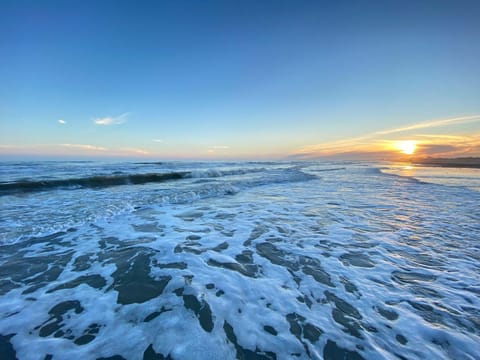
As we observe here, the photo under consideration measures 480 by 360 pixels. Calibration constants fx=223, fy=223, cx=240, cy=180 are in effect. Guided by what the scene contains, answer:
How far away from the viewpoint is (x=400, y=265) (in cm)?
353

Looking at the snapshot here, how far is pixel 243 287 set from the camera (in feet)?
10.1

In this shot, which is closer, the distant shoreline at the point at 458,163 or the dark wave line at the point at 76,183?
the dark wave line at the point at 76,183

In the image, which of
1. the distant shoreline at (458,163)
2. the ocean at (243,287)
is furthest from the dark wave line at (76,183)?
the distant shoreline at (458,163)

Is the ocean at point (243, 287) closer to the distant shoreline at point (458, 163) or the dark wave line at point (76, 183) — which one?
the dark wave line at point (76, 183)

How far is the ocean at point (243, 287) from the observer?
2123mm

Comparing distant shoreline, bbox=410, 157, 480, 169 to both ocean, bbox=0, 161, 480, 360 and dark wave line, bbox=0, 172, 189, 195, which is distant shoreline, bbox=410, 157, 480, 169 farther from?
dark wave line, bbox=0, 172, 189, 195

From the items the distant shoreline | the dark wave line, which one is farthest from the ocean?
the distant shoreline

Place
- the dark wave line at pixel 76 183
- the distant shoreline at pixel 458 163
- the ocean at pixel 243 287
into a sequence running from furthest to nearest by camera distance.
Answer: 1. the distant shoreline at pixel 458 163
2. the dark wave line at pixel 76 183
3. the ocean at pixel 243 287

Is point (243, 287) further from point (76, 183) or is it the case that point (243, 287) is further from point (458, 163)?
point (458, 163)

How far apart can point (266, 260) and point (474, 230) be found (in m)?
4.95

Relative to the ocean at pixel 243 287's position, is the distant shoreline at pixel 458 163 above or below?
below

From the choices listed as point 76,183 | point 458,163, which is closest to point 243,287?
point 76,183

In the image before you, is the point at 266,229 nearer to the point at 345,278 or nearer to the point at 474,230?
the point at 345,278

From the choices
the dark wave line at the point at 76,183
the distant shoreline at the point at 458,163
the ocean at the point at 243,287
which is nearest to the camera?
the ocean at the point at 243,287
